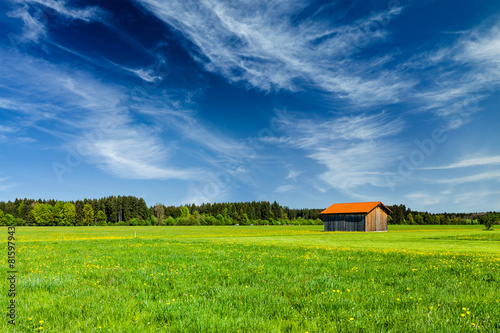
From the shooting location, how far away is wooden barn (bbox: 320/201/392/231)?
258 ft

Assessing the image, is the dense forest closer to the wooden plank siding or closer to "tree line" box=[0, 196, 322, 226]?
"tree line" box=[0, 196, 322, 226]

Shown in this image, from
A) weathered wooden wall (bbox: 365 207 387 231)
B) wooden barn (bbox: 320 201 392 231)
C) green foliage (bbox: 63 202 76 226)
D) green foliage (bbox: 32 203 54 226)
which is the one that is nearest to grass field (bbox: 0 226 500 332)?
wooden barn (bbox: 320 201 392 231)

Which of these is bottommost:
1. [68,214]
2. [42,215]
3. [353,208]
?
[42,215]

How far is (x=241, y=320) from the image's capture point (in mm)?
6793

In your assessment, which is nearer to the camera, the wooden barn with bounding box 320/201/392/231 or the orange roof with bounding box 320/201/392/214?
the wooden barn with bounding box 320/201/392/231

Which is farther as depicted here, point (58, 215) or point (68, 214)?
point (68, 214)

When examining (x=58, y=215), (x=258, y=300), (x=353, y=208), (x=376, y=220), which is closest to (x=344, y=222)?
(x=353, y=208)

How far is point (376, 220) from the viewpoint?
80875 mm

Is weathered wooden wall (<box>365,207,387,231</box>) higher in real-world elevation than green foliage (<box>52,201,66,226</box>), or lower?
higher

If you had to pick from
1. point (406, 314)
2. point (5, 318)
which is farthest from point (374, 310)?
point (5, 318)

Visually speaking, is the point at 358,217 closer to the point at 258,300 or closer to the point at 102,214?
the point at 258,300

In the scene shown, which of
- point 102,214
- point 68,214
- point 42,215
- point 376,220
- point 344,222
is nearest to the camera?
point 376,220

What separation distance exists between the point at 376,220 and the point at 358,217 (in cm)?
572

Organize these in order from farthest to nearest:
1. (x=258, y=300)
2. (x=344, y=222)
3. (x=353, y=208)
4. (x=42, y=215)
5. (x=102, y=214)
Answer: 1. (x=102, y=214)
2. (x=42, y=215)
3. (x=353, y=208)
4. (x=344, y=222)
5. (x=258, y=300)
